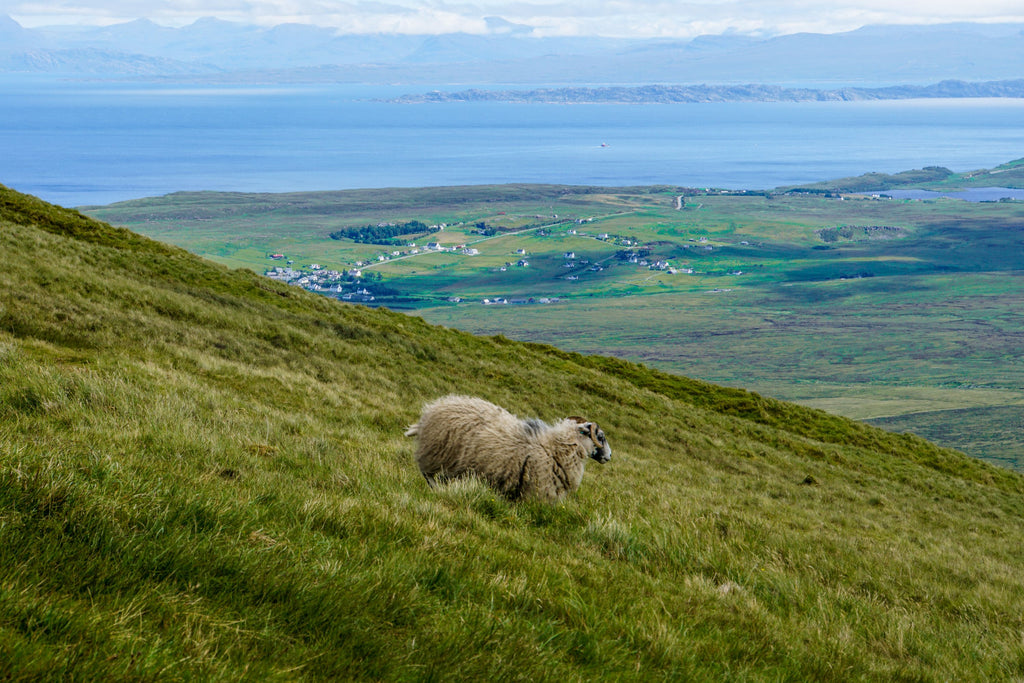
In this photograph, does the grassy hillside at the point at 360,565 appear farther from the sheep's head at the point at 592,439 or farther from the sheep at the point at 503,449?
the sheep's head at the point at 592,439

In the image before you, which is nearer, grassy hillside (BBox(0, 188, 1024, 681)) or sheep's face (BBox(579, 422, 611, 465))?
grassy hillside (BBox(0, 188, 1024, 681))

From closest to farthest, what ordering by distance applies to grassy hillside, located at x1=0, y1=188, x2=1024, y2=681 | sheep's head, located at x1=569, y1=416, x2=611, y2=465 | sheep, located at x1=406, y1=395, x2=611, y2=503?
grassy hillside, located at x1=0, y1=188, x2=1024, y2=681, sheep, located at x1=406, y1=395, x2=611, y2=503, sheep's head, located at x1=569, y1=416, x2=611, y2=465

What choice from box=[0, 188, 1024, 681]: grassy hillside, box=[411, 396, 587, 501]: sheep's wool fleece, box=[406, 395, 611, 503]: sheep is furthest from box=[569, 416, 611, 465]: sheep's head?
box=[0, 188, 1024, 681]: grassy hillside

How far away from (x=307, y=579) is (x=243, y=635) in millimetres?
575

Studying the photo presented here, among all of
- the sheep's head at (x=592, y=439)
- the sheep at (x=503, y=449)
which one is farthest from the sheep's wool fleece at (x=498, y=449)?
the sheep's head at (x=592, y=439)

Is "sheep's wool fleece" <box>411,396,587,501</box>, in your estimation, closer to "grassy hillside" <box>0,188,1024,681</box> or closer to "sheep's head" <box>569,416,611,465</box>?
"sheep's head" <box>569,416,611,465</box>

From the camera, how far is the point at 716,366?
160 m

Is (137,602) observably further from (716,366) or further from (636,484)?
(716,366)

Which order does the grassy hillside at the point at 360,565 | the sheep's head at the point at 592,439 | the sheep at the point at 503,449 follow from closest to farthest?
1. the grassy hillside at the point at 360,565
2. the sheep at the point at 503,449
3. the sheep's head at the point at 592,439

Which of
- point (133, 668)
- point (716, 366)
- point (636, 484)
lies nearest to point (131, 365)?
point (636, 484)

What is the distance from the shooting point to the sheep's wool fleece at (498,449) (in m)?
9.06

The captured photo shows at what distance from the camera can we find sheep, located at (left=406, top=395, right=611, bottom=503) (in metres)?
9.06

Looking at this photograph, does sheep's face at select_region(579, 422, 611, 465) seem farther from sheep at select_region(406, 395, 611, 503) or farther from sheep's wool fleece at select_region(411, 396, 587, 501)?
sheep's wool fleece at select_region(411, 396, 587, 501)

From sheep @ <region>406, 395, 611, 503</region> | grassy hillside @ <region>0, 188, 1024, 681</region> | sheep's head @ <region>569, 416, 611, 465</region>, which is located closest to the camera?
grassy hillside @ <region>0, 188, 1024, 681</region>
